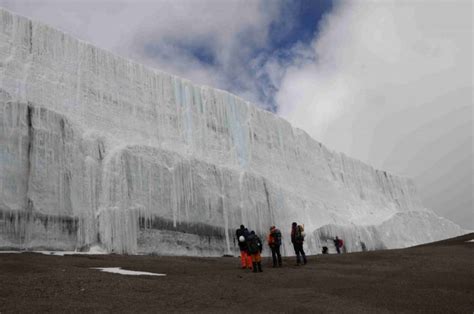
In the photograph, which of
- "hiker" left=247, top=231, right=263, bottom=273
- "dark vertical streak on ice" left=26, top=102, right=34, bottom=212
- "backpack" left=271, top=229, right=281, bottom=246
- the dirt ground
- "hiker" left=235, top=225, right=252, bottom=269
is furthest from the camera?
"dark vertical streak on ice" left=26, top=102, right=34, bottom=212

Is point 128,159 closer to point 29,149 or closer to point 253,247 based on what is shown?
point 29,149

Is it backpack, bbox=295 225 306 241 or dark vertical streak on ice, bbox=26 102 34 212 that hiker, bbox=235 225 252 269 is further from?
dark vertical streak on ice, bbox=26 102 34 212

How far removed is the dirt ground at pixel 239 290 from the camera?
922 cm

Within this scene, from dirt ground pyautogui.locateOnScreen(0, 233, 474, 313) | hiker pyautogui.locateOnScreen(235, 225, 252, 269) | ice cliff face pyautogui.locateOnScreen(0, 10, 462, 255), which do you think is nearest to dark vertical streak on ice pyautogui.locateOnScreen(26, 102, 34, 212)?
ice cliff face pyautogui.locateOnScreen(0, 10, 462, 255)

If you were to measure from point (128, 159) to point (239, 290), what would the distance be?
19.9 meters

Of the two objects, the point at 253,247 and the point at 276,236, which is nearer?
the point at 253,247

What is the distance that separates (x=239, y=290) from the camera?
1138 centimetres

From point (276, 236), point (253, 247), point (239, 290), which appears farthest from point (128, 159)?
point (239, 290)

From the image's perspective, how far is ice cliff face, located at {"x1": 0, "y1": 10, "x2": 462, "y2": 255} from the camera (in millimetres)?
25000

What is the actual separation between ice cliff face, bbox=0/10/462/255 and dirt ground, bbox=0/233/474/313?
9.73m

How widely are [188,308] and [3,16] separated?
24.6m

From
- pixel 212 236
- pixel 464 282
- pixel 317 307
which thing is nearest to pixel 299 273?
pixel 464 282

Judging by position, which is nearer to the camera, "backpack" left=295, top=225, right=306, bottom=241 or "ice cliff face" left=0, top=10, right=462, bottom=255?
"backpack" left=295, top=225, right=306, bottom=241

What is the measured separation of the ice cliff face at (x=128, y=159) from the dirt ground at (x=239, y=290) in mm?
9734
